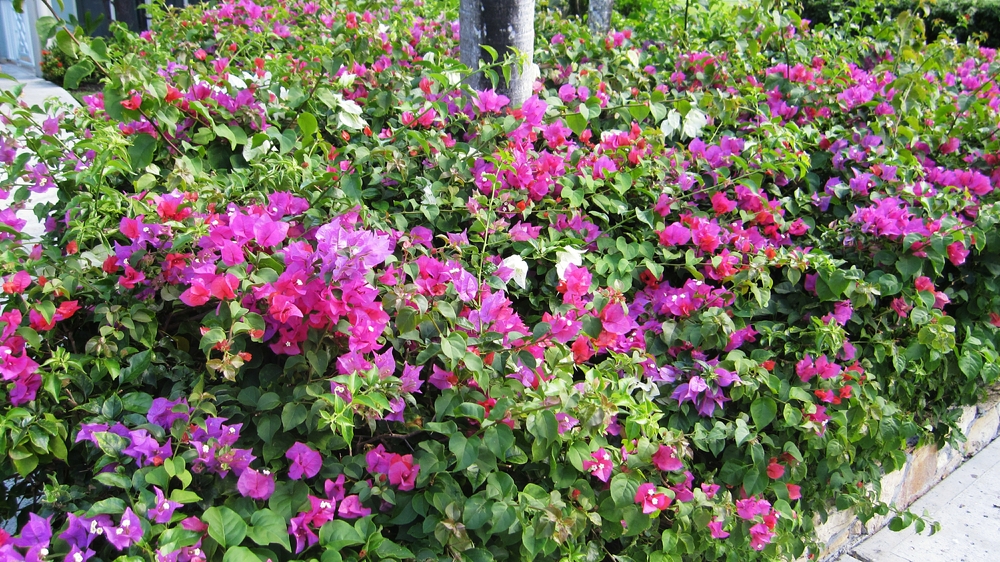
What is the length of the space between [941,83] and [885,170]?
161 cm

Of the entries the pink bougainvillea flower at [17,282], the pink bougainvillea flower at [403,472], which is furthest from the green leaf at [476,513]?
the pink bougainvillea flower at [17,282]

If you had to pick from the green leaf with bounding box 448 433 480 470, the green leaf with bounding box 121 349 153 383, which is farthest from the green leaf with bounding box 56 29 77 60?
the green leaf with bounding box 448 433 480 470

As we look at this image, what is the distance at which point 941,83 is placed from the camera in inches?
158

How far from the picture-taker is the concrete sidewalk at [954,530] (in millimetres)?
2555

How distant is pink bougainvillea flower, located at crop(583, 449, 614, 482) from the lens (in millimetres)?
1765

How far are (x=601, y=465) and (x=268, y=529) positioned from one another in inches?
27.8

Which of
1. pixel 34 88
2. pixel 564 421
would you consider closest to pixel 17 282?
pixel 564 421

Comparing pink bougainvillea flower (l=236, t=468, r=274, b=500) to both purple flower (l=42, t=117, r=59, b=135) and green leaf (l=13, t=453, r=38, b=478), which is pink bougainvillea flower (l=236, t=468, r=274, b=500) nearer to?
green leaf (l=13, t=453, r=38, b=478)

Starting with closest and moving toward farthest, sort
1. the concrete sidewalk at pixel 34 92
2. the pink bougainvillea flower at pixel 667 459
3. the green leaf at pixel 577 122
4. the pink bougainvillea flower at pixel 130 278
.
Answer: the pink bougainvillea flower at pixel 130 278, the pink bougainvillea flower at pixel 667 459, the green leaf at pixel 577 122, the concrete sidewalk at pixel 34 92

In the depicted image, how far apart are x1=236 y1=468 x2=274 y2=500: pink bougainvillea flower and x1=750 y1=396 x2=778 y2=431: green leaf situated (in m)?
1.24

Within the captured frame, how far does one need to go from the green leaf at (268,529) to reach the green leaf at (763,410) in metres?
1.23

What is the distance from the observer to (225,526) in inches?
57.5

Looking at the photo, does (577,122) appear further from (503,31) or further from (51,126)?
(51,126)

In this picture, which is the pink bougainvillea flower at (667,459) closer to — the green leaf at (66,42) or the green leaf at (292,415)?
the green leaf at (292,415)
